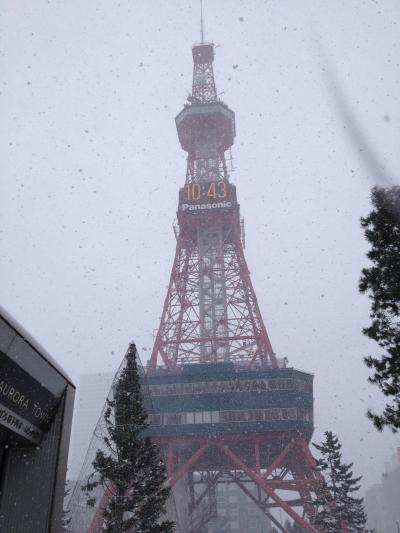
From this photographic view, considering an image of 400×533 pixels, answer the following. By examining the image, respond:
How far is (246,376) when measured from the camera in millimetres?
52312

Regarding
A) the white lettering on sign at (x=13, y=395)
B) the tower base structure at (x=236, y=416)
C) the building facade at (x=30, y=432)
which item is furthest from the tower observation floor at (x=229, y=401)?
the white lettering on sign at (x=13, y=395)

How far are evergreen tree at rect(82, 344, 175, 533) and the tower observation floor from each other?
24604 millimetres

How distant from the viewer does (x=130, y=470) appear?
2414 centimetres

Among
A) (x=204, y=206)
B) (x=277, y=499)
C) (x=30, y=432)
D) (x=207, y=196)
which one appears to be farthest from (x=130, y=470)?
(x=207, y=196)

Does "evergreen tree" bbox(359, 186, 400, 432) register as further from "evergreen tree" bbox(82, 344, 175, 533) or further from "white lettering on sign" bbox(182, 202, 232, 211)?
"white lettering on sign" bbox(182, 202, 232, 211)

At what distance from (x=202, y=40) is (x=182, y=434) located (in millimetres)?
65389

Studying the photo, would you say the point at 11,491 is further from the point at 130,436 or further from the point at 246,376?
the point at 246,376

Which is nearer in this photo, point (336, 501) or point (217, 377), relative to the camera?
point (336, 501)

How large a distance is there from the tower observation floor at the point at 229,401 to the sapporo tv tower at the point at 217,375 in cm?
10

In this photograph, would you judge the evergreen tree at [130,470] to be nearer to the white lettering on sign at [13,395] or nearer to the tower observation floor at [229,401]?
the white lettering on sign at [13,395]

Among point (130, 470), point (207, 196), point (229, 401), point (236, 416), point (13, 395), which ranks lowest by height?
point (13, 395)

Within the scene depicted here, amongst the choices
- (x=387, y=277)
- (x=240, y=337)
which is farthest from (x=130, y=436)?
(x=240, y=337)

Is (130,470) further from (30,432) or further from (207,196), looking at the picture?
(207,196)

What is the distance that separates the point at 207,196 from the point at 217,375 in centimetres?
2681
